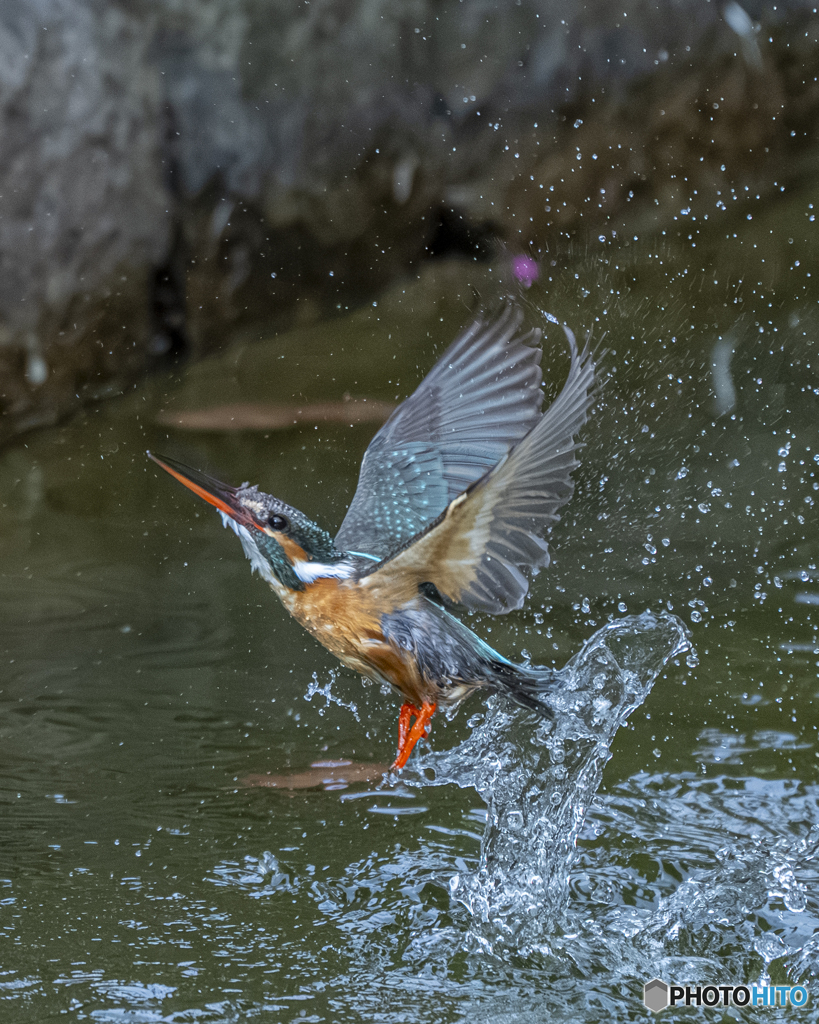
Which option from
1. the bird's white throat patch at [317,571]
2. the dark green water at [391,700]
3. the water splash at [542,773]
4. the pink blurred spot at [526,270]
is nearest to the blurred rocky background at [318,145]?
the pink blurred spot at [526,270]

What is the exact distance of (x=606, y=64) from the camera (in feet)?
16.8

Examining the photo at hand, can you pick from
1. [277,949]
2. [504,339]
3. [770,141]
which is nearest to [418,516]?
Answer: [504,339]

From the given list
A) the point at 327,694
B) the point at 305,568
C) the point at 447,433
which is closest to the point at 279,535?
the point at 305,568

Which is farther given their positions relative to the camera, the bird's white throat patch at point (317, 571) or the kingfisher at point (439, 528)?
the bird's white throat patch at point (317, 571)

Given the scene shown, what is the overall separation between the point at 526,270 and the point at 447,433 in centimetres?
234

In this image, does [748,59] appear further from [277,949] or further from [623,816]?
[277,949]

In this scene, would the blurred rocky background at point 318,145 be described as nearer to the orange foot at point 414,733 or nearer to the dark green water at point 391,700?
the dark green water at point 391,700

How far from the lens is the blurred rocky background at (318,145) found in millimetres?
4684

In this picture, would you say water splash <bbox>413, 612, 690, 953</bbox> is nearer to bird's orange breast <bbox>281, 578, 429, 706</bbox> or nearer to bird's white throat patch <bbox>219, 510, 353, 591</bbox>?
bird's orange breast <bbox>281, 578, 429, 706</bbox>

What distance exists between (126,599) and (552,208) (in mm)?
2450

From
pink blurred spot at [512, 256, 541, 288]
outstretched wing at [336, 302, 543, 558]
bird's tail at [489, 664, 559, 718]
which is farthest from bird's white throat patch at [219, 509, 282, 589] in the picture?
pink blurred spot at [512, 256, 541, 288]

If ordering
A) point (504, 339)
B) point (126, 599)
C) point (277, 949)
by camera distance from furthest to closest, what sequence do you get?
1. point (126, 599)
2. point (504, 339)
3. point (277, 949)

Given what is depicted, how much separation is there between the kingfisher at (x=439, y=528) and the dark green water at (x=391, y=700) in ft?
1.38

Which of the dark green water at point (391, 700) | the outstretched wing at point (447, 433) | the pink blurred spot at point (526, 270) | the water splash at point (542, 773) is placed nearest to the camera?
the dark green water at point (391, 700)
